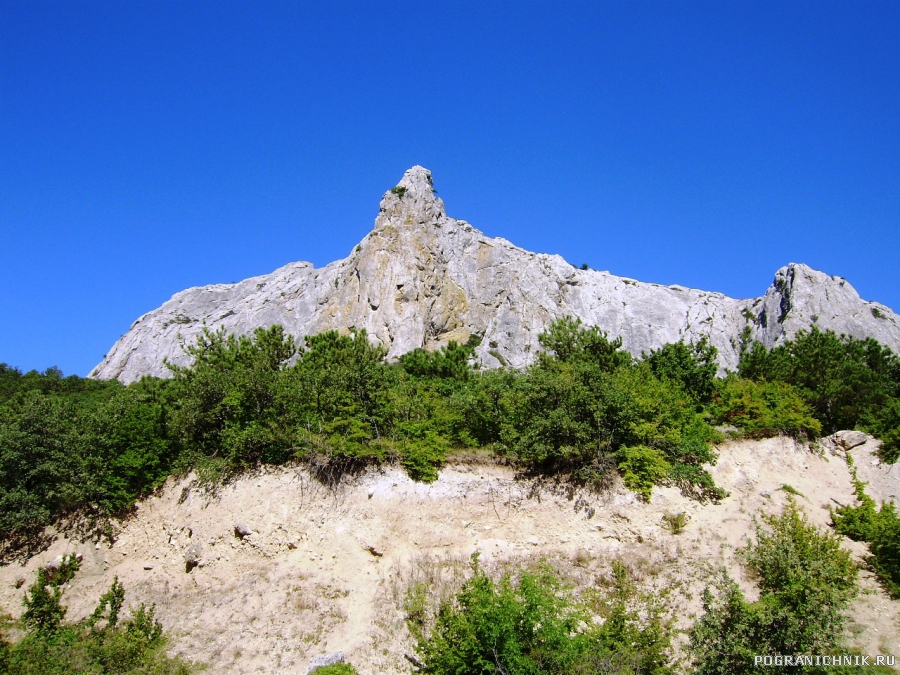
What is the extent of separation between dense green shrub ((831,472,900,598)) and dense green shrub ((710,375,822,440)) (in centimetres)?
249

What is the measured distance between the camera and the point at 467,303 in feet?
245

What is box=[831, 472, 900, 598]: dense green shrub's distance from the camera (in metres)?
15.1

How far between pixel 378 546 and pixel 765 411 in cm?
1501

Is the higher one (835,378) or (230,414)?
(835,378)

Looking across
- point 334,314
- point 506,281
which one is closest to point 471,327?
point 506,281

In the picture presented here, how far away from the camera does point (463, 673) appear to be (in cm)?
1210

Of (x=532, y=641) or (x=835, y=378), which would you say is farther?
(x=835, y=378)

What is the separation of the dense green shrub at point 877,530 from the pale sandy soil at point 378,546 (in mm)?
381

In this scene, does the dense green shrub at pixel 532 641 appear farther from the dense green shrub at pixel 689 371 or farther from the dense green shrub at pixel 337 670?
the dense green shrub at pixel 689 371

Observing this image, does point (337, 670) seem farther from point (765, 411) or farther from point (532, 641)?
point (765, 411)

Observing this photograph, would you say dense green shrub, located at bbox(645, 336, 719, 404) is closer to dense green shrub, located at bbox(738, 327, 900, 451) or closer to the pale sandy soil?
dense green shrub, located at bbox(738, 327, 900, 451)

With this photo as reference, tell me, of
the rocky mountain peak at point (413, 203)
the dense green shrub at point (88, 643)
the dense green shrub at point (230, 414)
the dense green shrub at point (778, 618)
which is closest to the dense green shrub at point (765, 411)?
the dense green shrub at point (778, 618)

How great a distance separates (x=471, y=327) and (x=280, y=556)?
56.6m

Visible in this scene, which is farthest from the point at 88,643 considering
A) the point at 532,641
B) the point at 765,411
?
the point at 765,411
